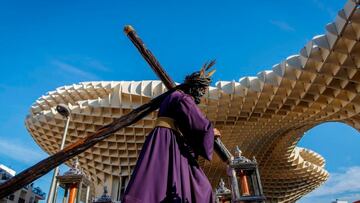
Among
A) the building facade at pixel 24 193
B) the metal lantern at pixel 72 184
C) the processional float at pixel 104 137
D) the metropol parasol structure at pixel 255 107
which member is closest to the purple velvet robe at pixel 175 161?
the processional float at pixel 104 137

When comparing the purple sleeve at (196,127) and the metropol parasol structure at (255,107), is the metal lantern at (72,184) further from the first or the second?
the metropol parasol structure at (255,107)

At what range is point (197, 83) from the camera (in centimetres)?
291

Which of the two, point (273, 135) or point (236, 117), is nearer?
point (236, 117)

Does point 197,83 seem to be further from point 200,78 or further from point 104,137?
point 104,137

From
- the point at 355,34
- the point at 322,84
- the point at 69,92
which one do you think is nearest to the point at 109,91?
the point at 69,92

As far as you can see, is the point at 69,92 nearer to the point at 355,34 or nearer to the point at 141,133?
the point at 141,133

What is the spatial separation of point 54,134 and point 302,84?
61.9 ft

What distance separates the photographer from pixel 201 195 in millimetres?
2441

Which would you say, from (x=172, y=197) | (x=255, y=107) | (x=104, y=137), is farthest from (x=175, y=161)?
(x=255, y=107)

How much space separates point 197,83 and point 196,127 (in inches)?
20.1

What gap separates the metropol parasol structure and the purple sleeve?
11.1 m

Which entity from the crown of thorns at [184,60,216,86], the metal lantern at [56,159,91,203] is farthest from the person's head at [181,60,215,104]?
the metal lantern at [56,159,91,203]

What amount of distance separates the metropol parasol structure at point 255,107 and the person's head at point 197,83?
34.9 feet

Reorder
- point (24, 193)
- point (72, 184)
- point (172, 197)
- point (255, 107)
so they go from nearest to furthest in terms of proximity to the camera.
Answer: point (172, 197)
point (72, 184)
point (255, 107)
point (24, 193)
